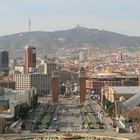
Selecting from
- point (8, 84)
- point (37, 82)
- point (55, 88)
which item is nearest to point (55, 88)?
point (55, 88)

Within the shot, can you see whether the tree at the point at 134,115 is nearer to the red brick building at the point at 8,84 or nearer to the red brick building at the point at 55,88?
the red brick building at the point at 55,88

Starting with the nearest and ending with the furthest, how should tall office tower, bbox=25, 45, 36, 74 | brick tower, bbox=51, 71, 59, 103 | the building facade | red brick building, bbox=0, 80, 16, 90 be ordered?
brick tower, bbox=51, 71, 59, 103
red brick building, bbox=0, 80, 16, 90
the building facade
tall office tower, bbox=25, 45, 36, 74

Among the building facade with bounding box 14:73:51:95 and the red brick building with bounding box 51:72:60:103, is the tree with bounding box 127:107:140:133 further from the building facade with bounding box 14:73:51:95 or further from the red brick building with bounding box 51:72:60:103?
the building facade with bounding box 14:73:51:95

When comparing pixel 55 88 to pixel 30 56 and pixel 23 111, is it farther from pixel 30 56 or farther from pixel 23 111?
pixel 30 56

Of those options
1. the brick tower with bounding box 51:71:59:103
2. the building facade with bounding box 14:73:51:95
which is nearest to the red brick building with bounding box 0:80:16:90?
the building facade with bounding box 14:73:51:95

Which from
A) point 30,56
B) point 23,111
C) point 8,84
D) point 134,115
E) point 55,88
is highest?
point 30,56

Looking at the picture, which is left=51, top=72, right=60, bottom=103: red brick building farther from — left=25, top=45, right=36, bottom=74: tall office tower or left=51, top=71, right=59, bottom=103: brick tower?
left=25, top=45, right=36, bottom=74: tall office tower

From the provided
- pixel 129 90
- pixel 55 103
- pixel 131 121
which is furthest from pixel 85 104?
pixel 131 121

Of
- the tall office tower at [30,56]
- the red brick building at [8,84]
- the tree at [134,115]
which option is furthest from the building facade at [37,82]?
the tree at [134,115]

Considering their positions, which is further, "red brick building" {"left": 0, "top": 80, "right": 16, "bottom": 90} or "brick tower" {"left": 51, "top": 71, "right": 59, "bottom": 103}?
"red brick building" {"left": 0, "top": 80, "right": 16, "bottom": 90}

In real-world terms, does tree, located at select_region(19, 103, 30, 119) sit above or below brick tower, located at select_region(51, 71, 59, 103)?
below

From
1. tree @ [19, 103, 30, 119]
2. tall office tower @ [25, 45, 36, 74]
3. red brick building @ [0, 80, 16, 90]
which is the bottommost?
tree @ [19, 103, 30, 119]

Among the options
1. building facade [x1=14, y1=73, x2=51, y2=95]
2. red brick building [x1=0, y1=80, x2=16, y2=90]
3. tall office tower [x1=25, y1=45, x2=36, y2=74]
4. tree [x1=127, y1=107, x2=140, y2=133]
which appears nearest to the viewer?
tree [x1=127, y1=107, x2=140, y2=133]
